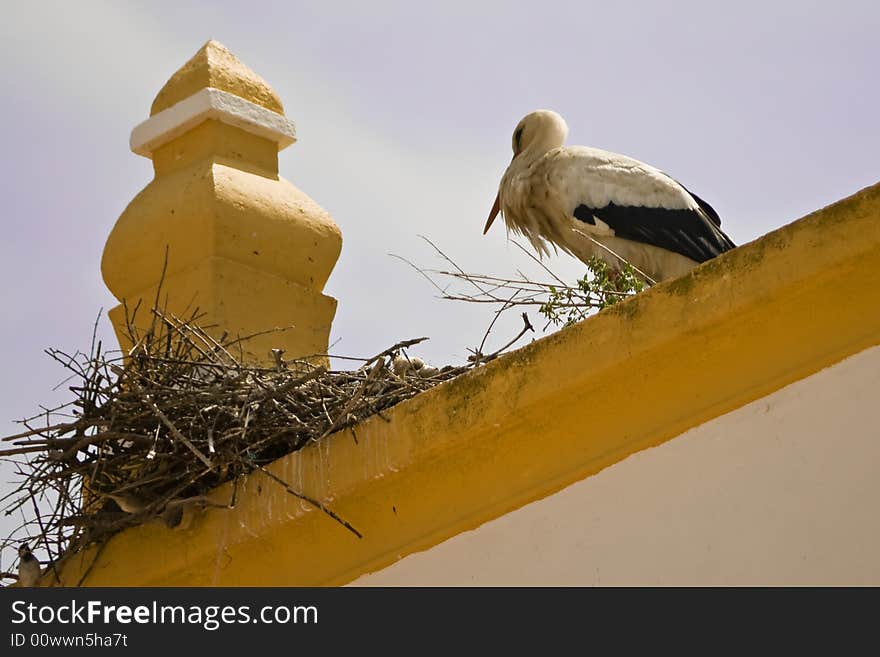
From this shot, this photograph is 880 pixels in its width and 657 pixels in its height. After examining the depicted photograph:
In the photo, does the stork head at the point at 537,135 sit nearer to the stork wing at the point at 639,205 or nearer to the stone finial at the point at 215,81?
the stork wing at the point at 639,205

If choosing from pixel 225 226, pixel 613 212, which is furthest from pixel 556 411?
pixel 613 212

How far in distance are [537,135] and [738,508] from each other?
413cm

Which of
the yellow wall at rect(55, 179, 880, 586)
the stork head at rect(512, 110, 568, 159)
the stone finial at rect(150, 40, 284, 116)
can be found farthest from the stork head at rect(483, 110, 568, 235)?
the yellow wall at rect(55, 179, 880, 586)

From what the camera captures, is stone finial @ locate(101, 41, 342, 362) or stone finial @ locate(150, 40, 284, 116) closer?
stone finial @ locate(101, 41, 342, 362)

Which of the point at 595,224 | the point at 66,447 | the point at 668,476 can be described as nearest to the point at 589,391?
the point at 668,476

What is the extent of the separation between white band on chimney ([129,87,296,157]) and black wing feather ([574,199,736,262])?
5.00 ft

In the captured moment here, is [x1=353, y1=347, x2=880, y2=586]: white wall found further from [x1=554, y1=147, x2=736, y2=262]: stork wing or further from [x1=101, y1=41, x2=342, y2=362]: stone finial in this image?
[x1=554, y1=147, x2=736, y2=262]: stork wing

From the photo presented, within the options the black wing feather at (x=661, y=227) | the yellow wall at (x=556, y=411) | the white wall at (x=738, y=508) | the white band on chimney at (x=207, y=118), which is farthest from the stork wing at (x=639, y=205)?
the white wall at (x=738, y=508)

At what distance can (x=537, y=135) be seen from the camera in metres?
7.59

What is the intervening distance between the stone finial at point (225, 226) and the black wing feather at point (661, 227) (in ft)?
5.05

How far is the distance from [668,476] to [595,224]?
3.37 metres

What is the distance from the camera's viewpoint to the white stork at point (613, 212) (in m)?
7.10

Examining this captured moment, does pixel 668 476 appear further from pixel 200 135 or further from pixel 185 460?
pixel 200 135

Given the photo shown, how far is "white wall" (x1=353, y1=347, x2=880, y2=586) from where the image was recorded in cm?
350
